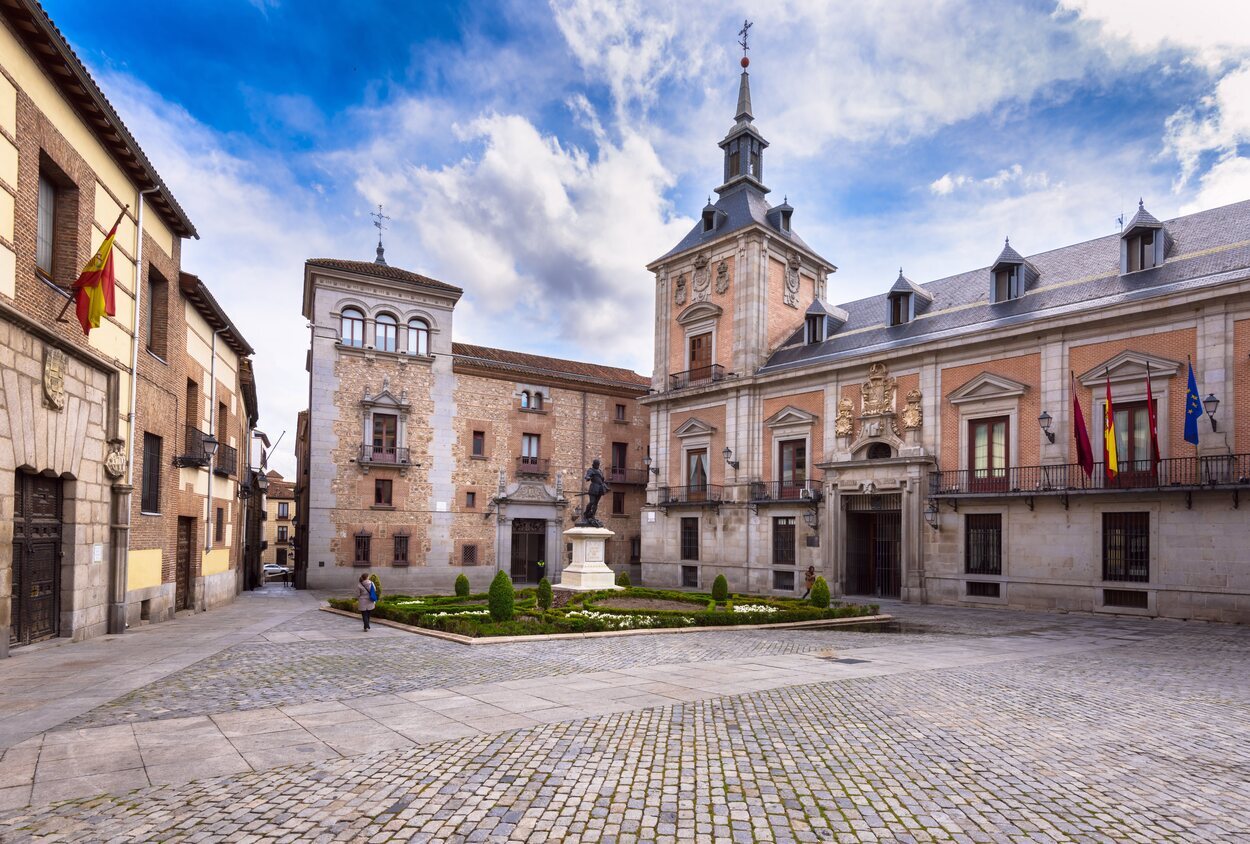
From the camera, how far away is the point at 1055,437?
81.8 ft

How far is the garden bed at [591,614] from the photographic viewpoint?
16.3 m

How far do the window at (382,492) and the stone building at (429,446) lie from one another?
150 millimetres

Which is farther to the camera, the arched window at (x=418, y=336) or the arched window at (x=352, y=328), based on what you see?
the arched window at (x=418, y=336)

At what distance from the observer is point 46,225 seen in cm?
1395

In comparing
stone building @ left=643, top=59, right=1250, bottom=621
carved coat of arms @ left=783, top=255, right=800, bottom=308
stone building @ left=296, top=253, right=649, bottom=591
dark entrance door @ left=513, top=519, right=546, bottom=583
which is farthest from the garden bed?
carved coat of arms @ left=783, top=255, right=800, bottom=308

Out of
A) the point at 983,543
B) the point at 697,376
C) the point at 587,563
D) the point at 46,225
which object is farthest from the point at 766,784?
the point at 697,376

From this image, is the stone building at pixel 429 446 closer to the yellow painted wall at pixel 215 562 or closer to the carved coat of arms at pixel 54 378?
the yellow painted wall at pixel 215 562

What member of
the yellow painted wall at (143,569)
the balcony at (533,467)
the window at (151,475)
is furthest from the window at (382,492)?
the yellow painted wall at (143,569)

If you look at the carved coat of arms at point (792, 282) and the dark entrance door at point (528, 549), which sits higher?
the carved coat of arms at point (792, 282)

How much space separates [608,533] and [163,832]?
21.2m

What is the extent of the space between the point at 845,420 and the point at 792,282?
1013cm

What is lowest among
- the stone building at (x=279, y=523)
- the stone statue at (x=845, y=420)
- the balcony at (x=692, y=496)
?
the stone building at (x=279, y=523)

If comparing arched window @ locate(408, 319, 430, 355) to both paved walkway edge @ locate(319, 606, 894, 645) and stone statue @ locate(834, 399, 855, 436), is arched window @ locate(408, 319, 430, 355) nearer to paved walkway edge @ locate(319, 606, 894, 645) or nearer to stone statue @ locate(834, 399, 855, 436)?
paved walkway edge @ locate(319, 606, 894, 645)

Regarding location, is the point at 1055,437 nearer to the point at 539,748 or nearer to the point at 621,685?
the point at 621,685
